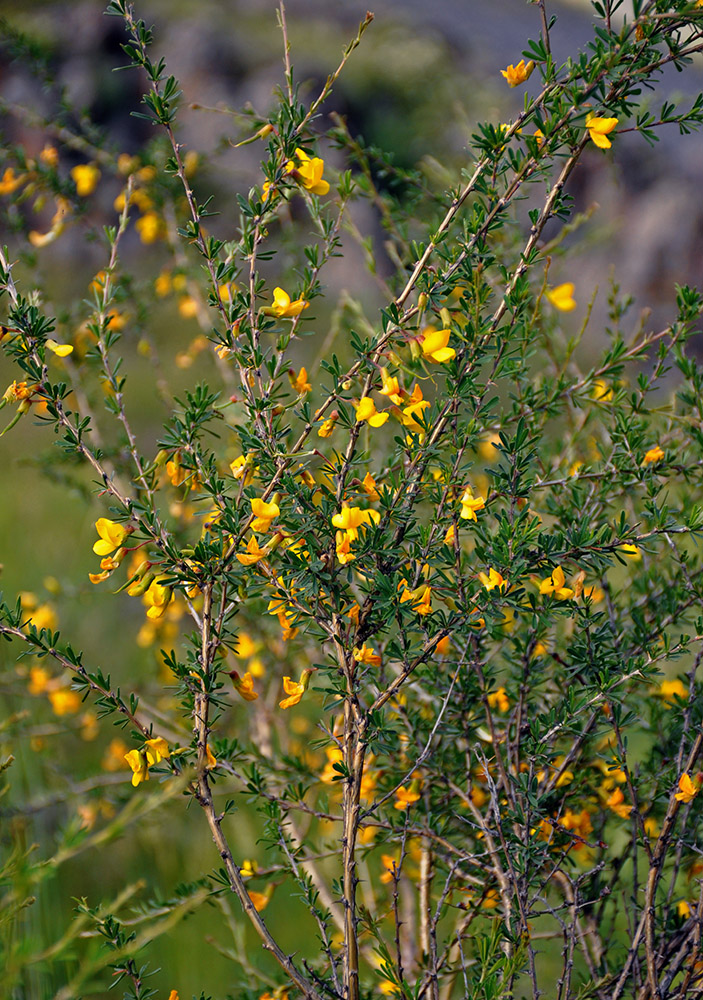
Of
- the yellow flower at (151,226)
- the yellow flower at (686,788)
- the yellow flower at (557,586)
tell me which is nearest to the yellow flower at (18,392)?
the yellow flower at (557,586)

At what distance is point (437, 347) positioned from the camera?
967 mm

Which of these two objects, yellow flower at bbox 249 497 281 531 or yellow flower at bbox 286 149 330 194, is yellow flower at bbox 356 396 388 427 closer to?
yellow flower at bbox 249 497 281 531

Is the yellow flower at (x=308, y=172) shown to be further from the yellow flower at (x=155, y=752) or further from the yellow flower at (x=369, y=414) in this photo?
the yellow flower at (x=155, y=752)

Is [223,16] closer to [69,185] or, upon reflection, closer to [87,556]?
[87,556]

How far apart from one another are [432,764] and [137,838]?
154cm

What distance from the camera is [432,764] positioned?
4.14 ft

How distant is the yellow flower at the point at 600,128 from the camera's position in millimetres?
927

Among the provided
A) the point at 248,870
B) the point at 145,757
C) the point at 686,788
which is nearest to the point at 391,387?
the point at 145,757

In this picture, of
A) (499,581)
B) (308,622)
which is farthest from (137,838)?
(499,581)

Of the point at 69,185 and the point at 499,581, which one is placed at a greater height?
the point at 69,185

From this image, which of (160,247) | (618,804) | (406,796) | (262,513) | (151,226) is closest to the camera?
(262,513)

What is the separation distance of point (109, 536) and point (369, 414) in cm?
34

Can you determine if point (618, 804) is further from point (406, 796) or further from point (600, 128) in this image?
point (600, 128)

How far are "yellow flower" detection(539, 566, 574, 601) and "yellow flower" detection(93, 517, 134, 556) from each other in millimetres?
527
